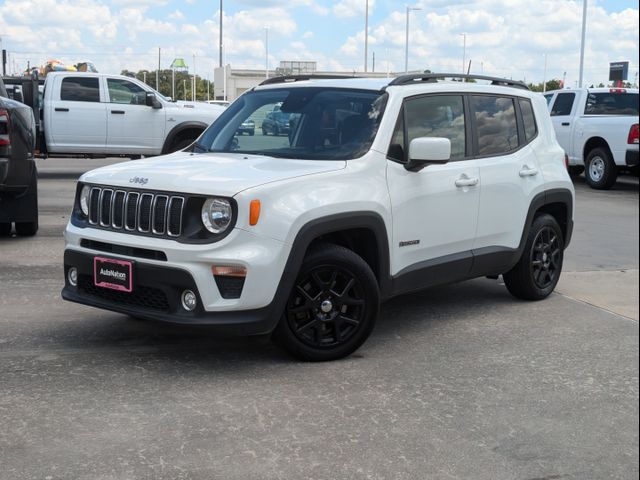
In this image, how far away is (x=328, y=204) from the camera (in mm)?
4781

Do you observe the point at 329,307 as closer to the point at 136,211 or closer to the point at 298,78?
the point at 136,211

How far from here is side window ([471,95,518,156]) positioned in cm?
610

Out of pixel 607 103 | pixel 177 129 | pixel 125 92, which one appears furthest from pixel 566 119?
pixel 125 92

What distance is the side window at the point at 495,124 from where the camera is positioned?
240 inches

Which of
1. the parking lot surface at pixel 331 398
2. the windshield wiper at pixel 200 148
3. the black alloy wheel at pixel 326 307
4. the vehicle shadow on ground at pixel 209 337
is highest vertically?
the windshield wiper at pixel 200 148

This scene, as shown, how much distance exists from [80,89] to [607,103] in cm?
1066

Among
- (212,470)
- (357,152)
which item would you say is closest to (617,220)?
(357,152)

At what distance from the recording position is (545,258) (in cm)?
671

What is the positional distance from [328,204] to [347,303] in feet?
1.99

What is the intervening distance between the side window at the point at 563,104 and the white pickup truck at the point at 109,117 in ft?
24.4

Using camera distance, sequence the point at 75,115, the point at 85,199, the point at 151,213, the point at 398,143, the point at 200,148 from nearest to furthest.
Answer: the point at 151,213, the point at 85,199, the point at 398,143, the point at 200,148, the point at 75,115

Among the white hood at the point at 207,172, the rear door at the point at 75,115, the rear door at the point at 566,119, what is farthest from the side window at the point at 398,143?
the rear door at the point at 566,119

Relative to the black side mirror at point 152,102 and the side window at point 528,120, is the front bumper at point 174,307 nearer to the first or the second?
the side window at point 528,120

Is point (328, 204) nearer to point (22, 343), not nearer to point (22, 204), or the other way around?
point (22, 343)
